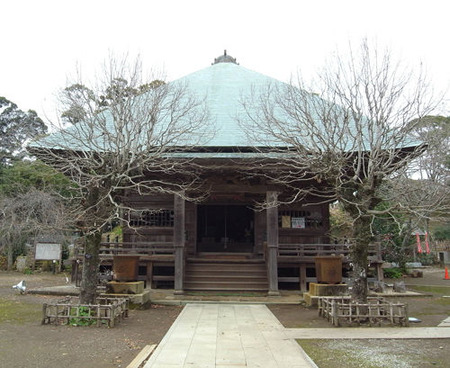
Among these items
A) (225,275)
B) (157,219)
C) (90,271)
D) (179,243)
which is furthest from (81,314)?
(157,219)

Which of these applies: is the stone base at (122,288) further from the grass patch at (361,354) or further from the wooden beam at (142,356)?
the grass patch at (361,354)

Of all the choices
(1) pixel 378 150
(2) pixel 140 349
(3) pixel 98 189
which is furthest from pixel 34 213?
(1) pixel 378 150

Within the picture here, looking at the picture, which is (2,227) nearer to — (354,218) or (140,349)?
(140,349)

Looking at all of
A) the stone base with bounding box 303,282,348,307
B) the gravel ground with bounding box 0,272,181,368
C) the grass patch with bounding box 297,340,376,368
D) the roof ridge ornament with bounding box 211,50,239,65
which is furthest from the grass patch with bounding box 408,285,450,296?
the roof ridge ornament with bounding box 211,50,239,65

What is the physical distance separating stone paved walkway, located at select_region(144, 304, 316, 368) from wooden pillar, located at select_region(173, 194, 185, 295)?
2.86m

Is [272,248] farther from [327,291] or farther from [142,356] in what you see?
[142,356]

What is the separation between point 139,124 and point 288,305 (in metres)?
6.98

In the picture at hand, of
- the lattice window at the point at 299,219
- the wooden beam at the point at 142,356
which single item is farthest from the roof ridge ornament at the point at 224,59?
the wooden beam at the point at 142,356

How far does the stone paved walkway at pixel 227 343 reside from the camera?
6.02 m

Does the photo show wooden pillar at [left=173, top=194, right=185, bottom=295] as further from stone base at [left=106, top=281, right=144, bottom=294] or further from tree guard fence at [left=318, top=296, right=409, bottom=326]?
tree guard fence at [left=318, top=296, right=409, bottom=326]

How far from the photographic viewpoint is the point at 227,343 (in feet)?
23.9

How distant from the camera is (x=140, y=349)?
6.90 m

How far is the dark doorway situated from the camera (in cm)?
1852

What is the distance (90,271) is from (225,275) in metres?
6.26
